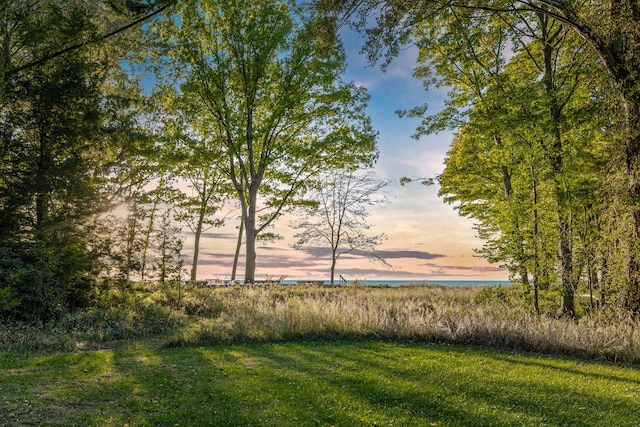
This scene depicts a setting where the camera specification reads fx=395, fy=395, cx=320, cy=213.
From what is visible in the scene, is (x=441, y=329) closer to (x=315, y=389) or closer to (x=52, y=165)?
(x=315, y=389)

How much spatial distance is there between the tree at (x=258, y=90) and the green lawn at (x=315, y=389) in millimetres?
13387

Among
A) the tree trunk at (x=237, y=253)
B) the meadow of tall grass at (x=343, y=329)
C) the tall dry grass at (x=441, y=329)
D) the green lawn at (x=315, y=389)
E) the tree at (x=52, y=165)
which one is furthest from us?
the tree trunk at (x=237, y=253)

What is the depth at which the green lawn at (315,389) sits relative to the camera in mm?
4586

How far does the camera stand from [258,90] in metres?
21.5

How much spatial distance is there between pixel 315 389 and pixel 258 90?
18.7 m

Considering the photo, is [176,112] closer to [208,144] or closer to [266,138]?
[208,144]

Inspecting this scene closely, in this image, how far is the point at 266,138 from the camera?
21359 mm

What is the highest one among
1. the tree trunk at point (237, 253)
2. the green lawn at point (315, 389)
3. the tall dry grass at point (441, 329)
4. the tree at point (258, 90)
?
the tree at point (258, 90)

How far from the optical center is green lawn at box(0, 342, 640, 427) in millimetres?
4586

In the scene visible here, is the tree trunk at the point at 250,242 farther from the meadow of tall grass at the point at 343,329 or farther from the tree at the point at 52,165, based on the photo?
the meadow of tall grass at the point at 343,329

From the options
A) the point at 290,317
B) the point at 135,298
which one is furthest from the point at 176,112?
the point at 290,317

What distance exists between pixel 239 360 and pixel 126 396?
7.06ft

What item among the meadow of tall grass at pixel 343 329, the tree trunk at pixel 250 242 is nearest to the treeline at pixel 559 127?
the meadow of tall grass at pixel 343 329

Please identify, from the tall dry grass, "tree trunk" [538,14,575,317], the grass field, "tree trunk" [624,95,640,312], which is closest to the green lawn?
the grass field
